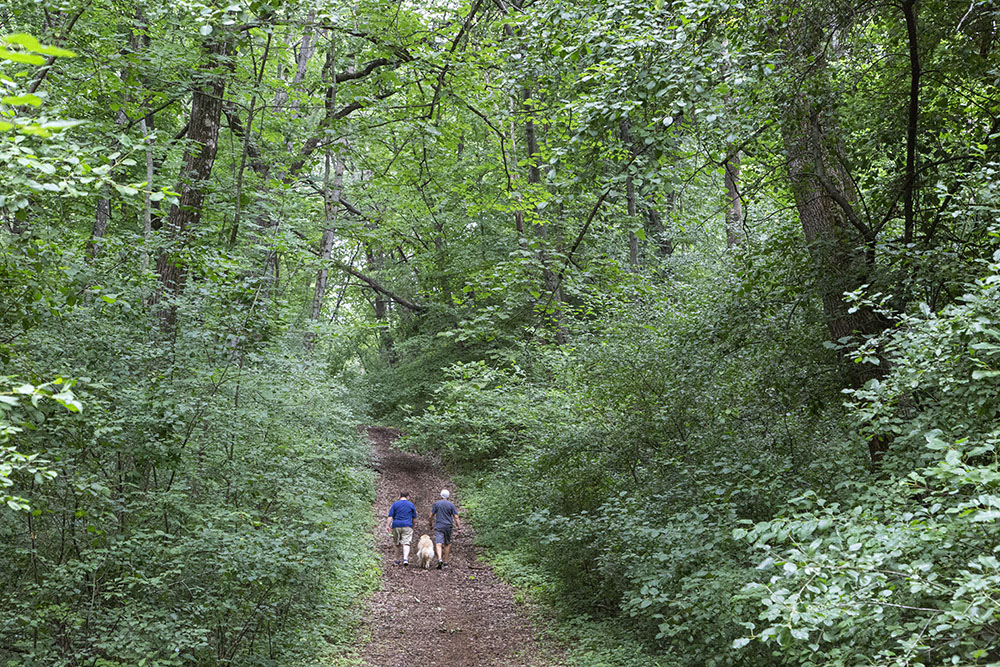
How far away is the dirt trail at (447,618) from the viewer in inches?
293

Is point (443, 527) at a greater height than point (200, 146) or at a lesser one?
lesser

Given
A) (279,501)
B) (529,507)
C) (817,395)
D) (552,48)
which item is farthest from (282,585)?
(552,48)

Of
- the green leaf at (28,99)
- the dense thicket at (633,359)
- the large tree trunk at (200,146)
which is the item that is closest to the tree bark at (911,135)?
the dense thicket at (633,359)

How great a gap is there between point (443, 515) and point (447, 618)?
2.98m

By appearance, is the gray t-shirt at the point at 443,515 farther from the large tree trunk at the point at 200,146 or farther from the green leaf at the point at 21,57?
the green leaf at the point at 21,57

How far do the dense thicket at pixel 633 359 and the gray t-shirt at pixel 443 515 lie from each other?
9.00ft

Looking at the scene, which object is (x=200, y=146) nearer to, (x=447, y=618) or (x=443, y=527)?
(x=447, y=618)

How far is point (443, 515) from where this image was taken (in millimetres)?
11633

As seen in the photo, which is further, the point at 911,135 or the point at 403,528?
the point at 403,528

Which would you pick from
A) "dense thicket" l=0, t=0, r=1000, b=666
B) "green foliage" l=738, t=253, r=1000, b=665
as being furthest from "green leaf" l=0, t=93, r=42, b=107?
"green foliage" l=738, t=253, r=1000, b=665

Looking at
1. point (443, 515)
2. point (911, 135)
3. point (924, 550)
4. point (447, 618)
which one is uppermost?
point (911, 135)

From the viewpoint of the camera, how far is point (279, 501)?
6.90 meters

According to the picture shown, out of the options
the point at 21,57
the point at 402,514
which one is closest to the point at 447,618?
the point at 402,514

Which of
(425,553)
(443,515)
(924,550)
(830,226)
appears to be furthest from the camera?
(443,515)
